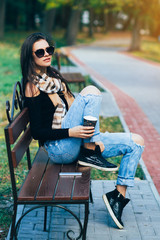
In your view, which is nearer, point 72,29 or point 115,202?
point 115,202

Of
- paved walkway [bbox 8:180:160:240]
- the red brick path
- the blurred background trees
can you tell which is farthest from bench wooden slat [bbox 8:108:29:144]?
the blurred background trees

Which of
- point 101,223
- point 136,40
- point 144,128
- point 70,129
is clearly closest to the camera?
point 70,129

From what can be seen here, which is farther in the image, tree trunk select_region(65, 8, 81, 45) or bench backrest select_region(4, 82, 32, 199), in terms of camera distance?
tree trunk select_region(65, 8, 81, 45)

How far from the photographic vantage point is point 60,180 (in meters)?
3.04

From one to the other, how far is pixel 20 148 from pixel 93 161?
637 mm

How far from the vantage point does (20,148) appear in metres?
3.03

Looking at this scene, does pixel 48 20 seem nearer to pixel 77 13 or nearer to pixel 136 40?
pixel 77 13

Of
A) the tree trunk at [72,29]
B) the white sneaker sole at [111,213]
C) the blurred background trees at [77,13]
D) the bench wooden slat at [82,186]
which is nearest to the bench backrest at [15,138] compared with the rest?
the bench wooden slat at [82,186]

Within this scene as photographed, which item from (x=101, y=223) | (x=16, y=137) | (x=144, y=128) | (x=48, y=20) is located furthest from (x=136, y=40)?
(x=16, y=137)

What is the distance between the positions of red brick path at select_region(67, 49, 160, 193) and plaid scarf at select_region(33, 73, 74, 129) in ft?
5.39

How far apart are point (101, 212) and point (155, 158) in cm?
200

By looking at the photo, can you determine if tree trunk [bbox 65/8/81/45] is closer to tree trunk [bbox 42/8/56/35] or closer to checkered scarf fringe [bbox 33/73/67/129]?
tree trunk [bbox 42/8/56/35]

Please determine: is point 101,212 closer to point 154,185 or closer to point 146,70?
point 154,185

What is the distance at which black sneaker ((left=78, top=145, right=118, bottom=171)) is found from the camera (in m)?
3.23
